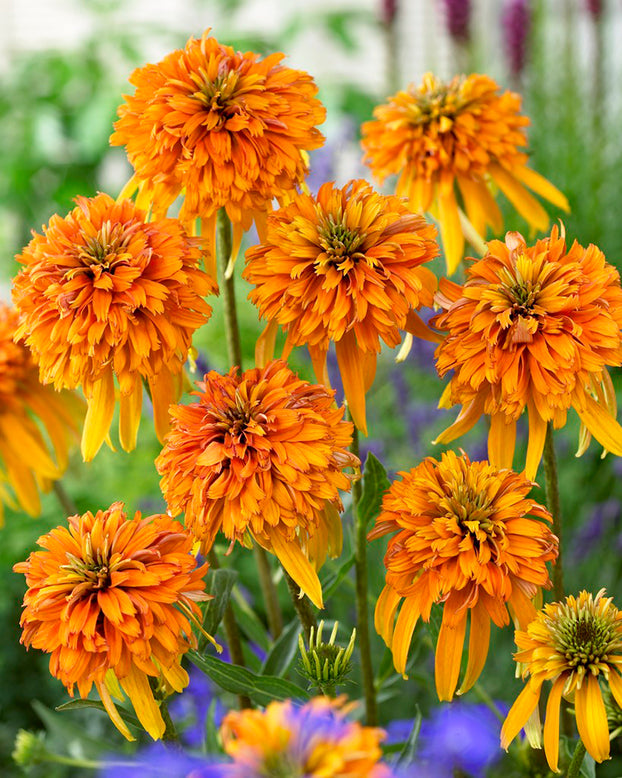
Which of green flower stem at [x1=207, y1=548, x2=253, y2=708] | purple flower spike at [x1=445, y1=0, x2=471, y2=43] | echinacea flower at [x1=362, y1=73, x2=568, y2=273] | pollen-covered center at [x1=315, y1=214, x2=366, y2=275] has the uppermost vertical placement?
purple flower spike at [x1=445, y1=0, x2=471, y2=43]

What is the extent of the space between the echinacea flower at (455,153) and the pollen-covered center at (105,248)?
184 mm

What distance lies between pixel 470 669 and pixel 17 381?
0.33 metres

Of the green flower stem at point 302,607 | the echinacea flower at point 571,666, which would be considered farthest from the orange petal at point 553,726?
the green flower stem at point 302,607

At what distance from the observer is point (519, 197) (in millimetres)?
542

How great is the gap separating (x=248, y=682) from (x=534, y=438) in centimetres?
17

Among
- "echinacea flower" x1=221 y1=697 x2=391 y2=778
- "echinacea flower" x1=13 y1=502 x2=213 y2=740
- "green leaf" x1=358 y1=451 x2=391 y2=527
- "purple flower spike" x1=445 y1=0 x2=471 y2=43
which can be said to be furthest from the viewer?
"purple flower spike" x1=445 y1=0 x2=471 y2=43

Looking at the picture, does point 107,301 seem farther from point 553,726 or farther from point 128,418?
point 553,726

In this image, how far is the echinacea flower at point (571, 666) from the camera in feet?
1.15

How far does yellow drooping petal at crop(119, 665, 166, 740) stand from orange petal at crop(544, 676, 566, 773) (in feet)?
0.49

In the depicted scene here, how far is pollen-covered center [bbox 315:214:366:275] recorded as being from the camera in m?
0.38

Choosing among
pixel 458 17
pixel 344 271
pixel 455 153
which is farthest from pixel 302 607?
pixel 458 17

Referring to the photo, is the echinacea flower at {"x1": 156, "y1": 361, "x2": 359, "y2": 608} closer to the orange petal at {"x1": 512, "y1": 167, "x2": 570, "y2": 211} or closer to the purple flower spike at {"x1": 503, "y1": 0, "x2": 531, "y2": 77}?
the orange petal at {"x1": 512, "y1": 167, "x2": 570, "y2": 211}

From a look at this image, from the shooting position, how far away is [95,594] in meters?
0.35

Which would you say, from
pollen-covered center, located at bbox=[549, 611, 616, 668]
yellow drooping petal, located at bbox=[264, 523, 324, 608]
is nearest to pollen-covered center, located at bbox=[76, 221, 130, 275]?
yellow drooping petal, located at bbox=[264, 523, 324, 608]
